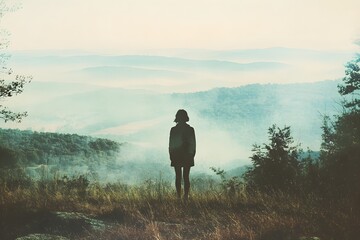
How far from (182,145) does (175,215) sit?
2.63 meters

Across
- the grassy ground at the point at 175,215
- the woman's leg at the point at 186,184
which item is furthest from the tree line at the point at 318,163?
the woman's leg at the point at 186,184

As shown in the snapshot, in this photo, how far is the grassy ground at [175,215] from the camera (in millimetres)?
8180

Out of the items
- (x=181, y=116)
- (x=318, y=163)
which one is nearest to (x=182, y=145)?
(x=181, y=116)

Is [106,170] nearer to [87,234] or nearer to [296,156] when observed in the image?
[296,156]

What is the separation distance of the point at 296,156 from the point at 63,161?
98.9 ft

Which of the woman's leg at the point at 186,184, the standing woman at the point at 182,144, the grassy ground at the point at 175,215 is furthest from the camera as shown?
the standing woman at the point at 182,144

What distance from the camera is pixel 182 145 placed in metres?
12.6

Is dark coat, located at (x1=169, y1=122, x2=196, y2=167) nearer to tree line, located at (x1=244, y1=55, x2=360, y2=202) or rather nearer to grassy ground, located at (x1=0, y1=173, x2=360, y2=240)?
grassy ground, located at (x1=0, y1=173, x2=360, y2=240)

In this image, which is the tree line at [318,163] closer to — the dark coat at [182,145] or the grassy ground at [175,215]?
the grassy ground at [175,215]

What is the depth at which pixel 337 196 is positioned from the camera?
1078cm

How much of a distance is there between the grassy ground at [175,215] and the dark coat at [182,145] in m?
0.86

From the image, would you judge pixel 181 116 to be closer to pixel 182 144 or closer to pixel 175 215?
pixel 182 144

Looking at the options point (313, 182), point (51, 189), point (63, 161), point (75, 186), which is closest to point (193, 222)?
point (313, 182)

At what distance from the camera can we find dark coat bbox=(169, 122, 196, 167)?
41.4 ft
